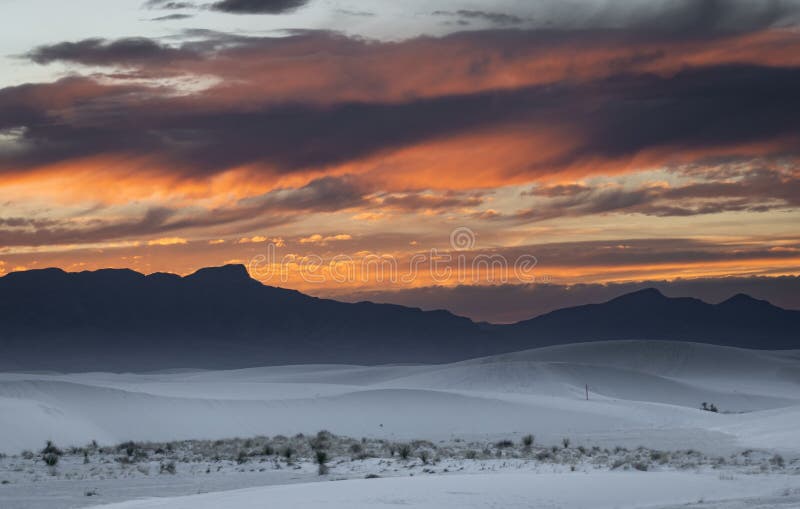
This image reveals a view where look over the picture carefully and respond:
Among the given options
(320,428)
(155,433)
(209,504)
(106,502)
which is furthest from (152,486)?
(320,428)

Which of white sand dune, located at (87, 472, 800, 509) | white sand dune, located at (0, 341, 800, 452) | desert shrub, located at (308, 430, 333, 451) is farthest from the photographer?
white sand dune, located at (0, 341, 800, 452)

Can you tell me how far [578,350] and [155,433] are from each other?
6618 centimetres

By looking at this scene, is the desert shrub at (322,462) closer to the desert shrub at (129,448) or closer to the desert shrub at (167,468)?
the desert shrub at (167,468)

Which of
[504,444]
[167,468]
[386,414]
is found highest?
[386,414]

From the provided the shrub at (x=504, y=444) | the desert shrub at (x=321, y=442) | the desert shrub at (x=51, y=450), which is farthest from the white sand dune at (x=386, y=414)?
the shrub at (x=504, y=444)

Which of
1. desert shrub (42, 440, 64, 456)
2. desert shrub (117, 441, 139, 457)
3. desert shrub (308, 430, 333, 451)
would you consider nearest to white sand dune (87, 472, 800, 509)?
desert shrub (117, 441, 139, 457)

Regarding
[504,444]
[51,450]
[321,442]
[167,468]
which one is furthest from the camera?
[321,442]

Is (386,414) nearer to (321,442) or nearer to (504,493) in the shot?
(321,442)

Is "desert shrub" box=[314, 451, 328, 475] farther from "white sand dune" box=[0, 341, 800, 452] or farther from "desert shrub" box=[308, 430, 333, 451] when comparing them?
"white sand dune" box=[0, 341, 800, 452]

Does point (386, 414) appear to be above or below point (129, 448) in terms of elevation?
above

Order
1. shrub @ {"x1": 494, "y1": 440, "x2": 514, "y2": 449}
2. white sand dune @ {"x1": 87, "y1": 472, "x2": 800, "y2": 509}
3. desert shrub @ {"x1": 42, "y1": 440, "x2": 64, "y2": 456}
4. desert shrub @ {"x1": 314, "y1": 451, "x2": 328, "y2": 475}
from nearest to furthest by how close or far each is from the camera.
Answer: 1. white sand dune @ {"x1": 87, "y1": 472, "x2": 800, "y2": 509}
2. desert shrub @ {"x1": 314, "y1": 451, "x2": 328, "y2": 475}
3. desert shrub @ {"x1": 42, "y1": 440, "x2": 64, "y2": 456}
4. shrub @ {"x1": 494, "y1": 440, "x2": 514, "y2": 449}

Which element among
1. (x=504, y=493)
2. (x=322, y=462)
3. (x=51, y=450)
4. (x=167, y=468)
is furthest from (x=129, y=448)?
(x=504, y=493)

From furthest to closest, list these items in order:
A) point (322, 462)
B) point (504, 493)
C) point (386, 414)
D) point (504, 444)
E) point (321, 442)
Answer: point (386, 414) → point (321, 442) → point (504, 444) → point (322, 462) → point (504, 493)

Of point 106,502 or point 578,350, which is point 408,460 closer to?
point 106,502
